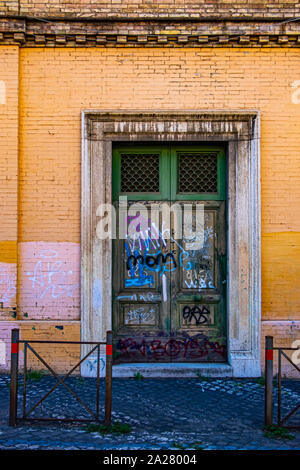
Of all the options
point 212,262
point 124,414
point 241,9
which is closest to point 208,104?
point 241,9

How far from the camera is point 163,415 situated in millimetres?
5676

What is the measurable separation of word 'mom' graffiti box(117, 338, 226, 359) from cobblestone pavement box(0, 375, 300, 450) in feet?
1.57

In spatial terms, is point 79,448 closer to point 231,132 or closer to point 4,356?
point 4,356

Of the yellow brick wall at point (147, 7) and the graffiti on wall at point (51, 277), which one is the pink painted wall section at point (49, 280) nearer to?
the graffiti on wall at point (51, 277)

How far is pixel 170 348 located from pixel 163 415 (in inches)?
79.3

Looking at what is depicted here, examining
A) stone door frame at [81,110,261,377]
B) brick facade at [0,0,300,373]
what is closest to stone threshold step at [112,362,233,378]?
stone door frame at [81,110,261,377]

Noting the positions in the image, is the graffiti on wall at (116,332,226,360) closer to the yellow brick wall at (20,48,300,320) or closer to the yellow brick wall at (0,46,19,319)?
the yellow brick wall at (20,48,300,320)

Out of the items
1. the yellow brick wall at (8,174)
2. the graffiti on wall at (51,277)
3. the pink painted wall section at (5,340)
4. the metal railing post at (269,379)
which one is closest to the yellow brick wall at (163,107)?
the yellow brick wall at (8,174)

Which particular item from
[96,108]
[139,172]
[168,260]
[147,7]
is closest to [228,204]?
[168,260]

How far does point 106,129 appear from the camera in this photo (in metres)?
7.53

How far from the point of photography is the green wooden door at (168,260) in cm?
766

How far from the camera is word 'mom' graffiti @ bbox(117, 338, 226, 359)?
763 cm

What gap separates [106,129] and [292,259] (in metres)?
3.56

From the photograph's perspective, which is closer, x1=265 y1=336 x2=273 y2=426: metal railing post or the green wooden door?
x1=265 y1=336 x2=273 y2=426: metal railing post
